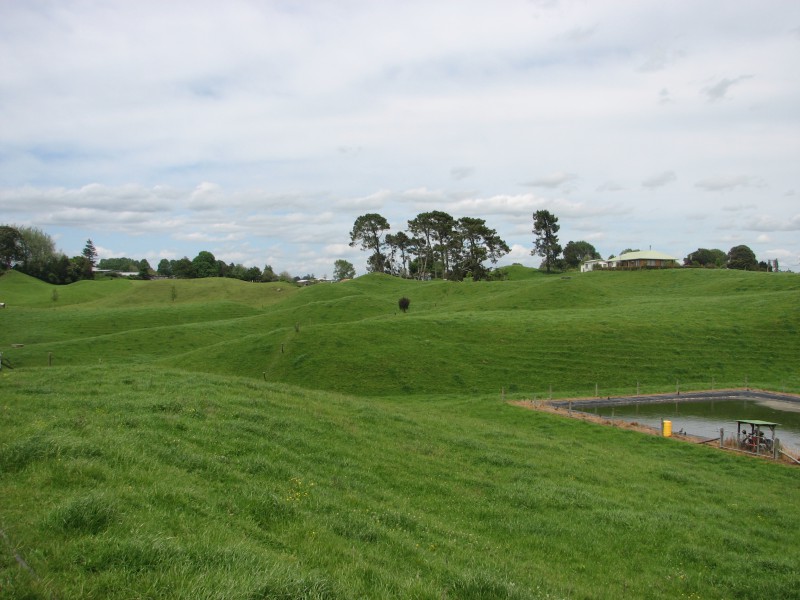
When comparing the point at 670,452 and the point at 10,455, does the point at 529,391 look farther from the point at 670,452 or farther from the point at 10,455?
the point at 10,455

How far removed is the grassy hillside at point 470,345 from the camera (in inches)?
1937

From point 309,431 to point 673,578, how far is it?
11.6m

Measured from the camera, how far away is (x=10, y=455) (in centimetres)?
1005

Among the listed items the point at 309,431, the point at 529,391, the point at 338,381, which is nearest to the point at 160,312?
the point at 338,381

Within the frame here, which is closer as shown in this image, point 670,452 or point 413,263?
point 670,452

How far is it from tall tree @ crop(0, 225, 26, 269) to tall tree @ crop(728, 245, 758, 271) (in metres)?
191

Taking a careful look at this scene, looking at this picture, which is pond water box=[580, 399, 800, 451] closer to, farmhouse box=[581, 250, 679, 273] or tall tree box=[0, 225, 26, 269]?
farmhouse box=[581, 250, 679, 273]

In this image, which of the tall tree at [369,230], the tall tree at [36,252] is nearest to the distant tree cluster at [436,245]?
the tall tree at [369,230]

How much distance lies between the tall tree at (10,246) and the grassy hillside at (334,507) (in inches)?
5703

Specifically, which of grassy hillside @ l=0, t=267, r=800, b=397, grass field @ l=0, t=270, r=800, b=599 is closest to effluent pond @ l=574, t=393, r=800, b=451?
grassy hillside @ l=0, t=267, r=800, b=397

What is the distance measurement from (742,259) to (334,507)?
169 metres

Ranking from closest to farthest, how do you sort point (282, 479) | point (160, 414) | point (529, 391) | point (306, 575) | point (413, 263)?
point (306, 575), point (282, 479), point (160, 414), point (529, 391), point (413, 263)

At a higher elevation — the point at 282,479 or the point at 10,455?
the point at 10,455

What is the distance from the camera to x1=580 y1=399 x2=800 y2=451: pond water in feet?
111
